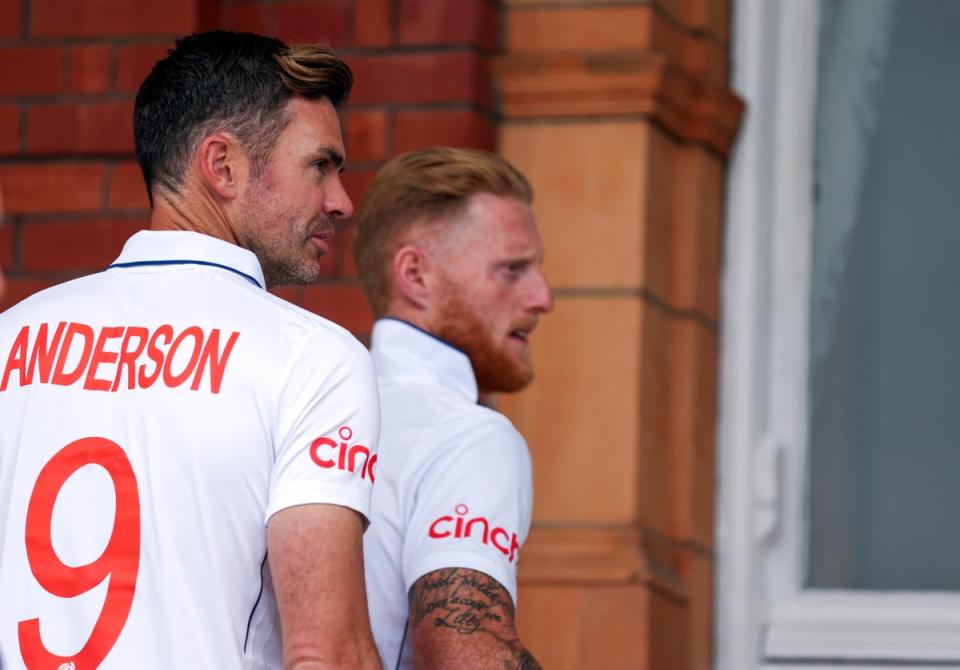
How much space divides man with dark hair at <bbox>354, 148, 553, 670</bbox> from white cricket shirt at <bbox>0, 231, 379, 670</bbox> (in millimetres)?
468

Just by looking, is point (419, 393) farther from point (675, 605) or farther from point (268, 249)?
→ point (675, 605)

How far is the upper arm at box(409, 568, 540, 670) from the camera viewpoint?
2.90 m

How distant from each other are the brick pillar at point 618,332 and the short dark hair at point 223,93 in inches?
73.2

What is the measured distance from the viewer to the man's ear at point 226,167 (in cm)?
272

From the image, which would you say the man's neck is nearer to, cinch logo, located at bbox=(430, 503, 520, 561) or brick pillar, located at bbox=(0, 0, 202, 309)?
cinch logo, located at bbox=(430, 503, 520, 561)

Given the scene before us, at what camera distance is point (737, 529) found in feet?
15.8

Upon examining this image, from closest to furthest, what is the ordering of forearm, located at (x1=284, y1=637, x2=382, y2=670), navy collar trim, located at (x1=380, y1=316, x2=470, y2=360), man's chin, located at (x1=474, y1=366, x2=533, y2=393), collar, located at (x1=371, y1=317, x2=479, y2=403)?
forearm, located at (x1=284, y1=637, x2=382, y2=670) → collar, located at (x1=371, y1=317, x2=479, y2=403) → navy collar trim, located at (x1=380, y1=316, x2=470, y2=360) → man's chin, located at (x1=474, y1=366, x2=533, y2=393)

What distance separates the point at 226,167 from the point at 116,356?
31 cm

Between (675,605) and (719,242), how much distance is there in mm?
871

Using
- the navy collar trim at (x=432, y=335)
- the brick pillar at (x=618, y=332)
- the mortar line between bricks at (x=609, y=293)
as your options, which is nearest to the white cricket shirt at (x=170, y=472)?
the navy collar trim at (x=432, y=335)

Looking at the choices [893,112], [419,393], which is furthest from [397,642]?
[893,112]

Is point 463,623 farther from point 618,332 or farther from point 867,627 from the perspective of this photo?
point 867,627

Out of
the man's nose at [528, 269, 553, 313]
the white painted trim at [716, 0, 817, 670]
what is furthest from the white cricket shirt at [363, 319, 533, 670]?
the white painted trim at [716, 0, 817, 670]

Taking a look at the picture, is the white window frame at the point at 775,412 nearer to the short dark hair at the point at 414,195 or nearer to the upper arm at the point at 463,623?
the short dark hair at the point at 414,195
